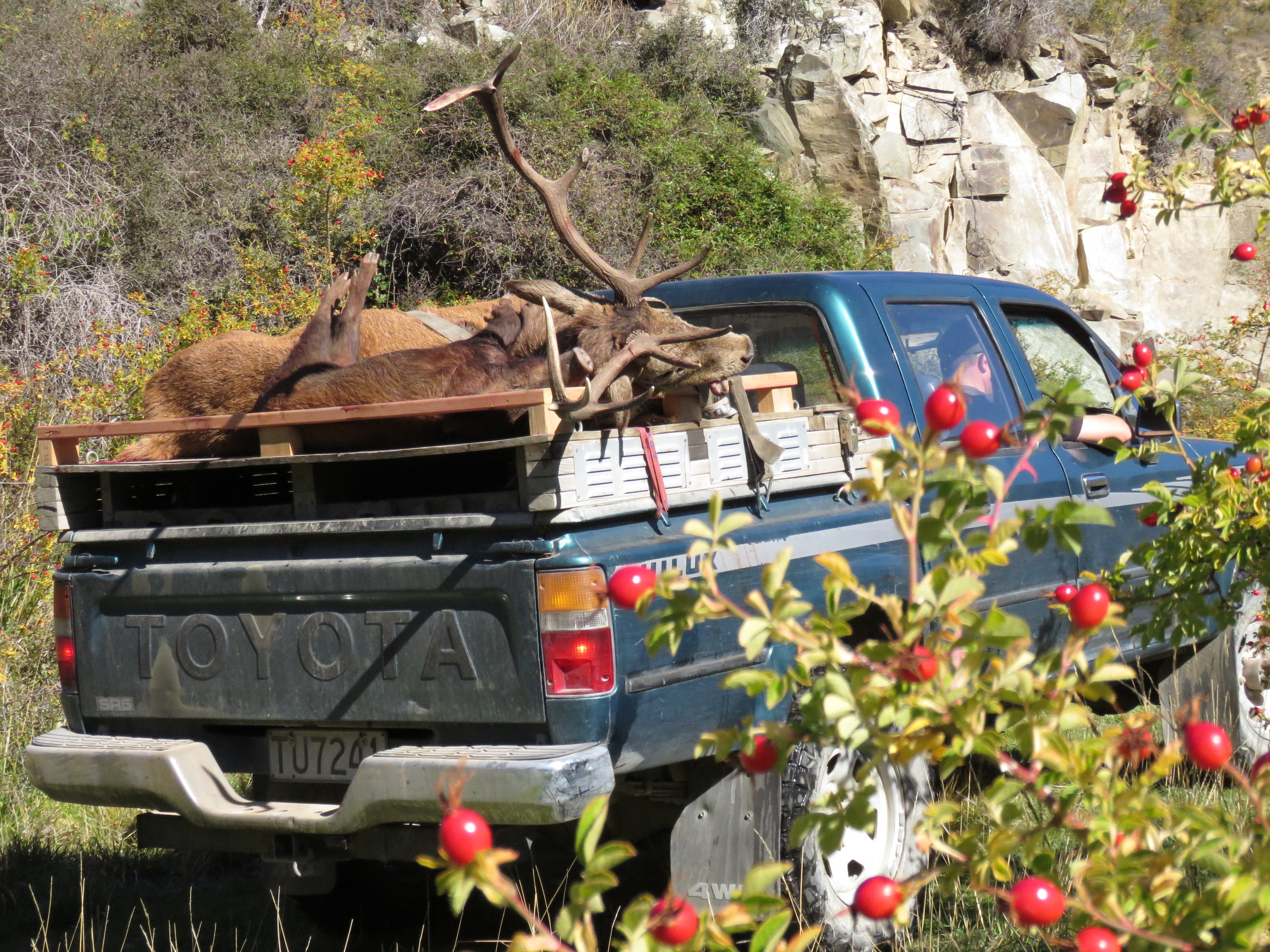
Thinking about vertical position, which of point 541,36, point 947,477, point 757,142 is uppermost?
point 541,36

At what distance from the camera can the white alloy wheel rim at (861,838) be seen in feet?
12.6

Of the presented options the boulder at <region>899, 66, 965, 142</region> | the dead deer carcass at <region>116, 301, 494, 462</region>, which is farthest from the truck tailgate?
the boulder at <region>899, 66, 965, 142</region>

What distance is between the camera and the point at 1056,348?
19.0ft

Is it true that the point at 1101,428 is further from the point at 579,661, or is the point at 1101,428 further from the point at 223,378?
the point at 223,378

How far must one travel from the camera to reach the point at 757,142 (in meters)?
17.6

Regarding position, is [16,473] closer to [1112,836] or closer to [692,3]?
[1112,836]

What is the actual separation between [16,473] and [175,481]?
3843mm

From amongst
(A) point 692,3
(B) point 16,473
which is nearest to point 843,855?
(B) point 16,473

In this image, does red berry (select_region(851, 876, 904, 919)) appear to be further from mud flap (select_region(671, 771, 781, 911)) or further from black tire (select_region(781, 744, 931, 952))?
mud flap (select_region(671, 771, 781, 911))

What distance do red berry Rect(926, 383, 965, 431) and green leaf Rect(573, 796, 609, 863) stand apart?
63 centimetres

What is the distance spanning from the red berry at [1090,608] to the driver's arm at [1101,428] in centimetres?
373

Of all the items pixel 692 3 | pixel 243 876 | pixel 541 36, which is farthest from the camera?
pixel 692 3

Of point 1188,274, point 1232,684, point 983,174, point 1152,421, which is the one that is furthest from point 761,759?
point 1188,274

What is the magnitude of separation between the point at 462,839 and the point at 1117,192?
7.97 feet
